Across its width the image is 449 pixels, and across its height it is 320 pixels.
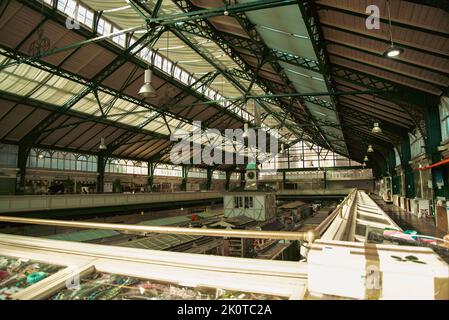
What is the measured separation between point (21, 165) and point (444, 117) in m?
25.1

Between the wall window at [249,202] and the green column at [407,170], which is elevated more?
the green column at [407,170]

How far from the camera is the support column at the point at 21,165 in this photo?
18630mm

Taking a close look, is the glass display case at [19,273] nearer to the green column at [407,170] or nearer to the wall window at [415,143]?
the wall window at [415,143]

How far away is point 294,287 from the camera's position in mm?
1666

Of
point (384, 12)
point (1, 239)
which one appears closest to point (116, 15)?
point (384, 12)

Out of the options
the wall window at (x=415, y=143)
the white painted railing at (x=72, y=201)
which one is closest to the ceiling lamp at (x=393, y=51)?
the wall window at (x=415, y=143)

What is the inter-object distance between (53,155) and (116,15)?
14.8m

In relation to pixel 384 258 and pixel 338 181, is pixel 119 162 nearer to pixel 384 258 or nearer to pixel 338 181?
pixel 384 258

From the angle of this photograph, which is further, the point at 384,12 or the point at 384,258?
the point at 384,12

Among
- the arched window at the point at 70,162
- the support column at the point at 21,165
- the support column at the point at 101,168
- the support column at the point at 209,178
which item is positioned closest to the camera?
the support column at the point at 21,165

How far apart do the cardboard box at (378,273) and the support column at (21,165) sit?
73.6ft

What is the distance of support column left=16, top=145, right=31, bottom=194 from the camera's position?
733 inches

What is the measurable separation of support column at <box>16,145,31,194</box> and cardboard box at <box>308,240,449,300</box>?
22.4m

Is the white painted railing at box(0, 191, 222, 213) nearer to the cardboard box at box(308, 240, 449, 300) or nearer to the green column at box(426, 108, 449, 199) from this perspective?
the cardboard box at box(308, 240, 449, 300)
